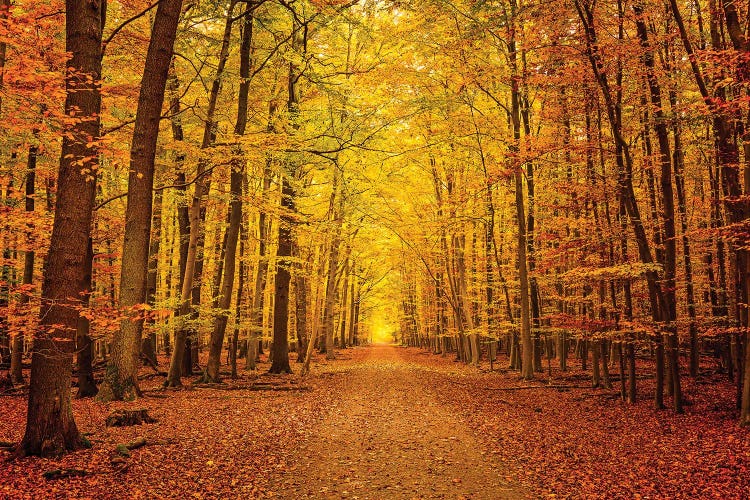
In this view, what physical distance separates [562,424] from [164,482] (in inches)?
359

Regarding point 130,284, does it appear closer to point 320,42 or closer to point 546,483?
point 546,483

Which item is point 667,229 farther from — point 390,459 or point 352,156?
point 352,156

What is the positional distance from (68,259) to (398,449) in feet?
21.6

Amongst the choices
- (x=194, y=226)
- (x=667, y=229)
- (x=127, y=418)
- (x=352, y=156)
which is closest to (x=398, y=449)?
(x=127, y=418)

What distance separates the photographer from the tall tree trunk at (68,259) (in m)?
7.18

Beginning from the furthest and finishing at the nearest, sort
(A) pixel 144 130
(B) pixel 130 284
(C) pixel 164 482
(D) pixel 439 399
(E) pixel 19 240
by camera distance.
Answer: (D) pixel 439 399, (E) pixel 19 240, (B) pixel 130 284, (A) pixel 144 130, (C) pixel 164 482

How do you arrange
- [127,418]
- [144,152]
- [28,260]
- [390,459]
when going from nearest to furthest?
[390,459] → [144,152] → [127,418] → [28,260]

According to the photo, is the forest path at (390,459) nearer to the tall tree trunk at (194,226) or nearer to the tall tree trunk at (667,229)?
the tall tree trunk at (667,229)

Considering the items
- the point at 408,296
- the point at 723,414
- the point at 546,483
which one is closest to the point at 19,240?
the point at 546,483

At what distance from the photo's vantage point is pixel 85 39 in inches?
307

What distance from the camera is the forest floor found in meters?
6.71

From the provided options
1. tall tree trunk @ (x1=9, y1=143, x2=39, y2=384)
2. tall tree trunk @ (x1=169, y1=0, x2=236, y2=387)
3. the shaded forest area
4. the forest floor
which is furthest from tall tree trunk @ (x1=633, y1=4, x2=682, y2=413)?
tall tree trunk @ (x1=9, y1=143, x2=39, y2=384)

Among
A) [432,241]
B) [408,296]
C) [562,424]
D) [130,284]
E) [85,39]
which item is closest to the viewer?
[85,39]

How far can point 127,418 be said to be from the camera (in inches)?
400
